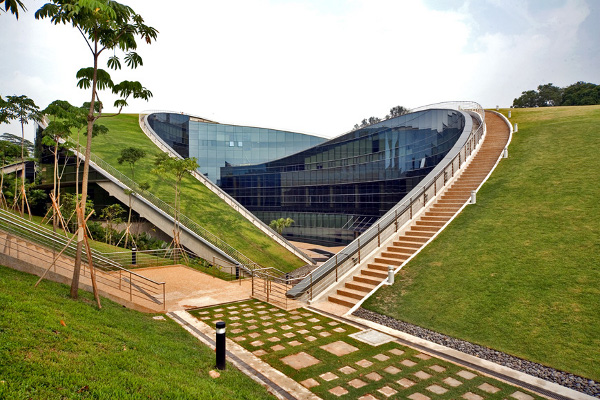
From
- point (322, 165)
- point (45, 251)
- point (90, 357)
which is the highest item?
point (322, 165)

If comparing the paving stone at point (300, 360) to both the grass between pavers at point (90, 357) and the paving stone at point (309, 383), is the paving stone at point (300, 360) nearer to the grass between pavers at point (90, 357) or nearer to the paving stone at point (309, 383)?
the paving stone at point (309, 383)

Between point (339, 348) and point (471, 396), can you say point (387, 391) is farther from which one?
point (339, 348)

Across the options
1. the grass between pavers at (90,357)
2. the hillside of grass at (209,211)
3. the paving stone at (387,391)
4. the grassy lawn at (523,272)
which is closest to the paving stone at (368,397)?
the paving stone at (387,391)

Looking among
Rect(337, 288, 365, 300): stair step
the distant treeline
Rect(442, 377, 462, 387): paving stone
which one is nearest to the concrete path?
Rect(337, 288, 365, 300): stair step

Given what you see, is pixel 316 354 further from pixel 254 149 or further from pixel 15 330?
pixel 254 149

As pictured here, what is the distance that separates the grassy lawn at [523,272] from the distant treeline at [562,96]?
171 feet

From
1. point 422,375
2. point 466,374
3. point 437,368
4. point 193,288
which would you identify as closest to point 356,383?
point 422,375

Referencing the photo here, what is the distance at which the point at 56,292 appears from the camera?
879 cm

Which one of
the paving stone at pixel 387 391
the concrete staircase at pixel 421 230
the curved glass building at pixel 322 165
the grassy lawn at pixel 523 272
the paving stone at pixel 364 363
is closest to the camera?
the paving stone at pixel 387 391

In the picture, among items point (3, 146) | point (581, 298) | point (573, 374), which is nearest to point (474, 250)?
point (581, 298)

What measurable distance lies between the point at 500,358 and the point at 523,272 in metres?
3.40

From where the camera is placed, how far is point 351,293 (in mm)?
11945

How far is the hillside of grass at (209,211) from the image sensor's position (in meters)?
26.7

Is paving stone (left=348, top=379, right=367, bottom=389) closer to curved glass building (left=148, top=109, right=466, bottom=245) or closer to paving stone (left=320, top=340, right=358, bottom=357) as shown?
paving stone (left=320, top=340, right=358, bottom=357)
